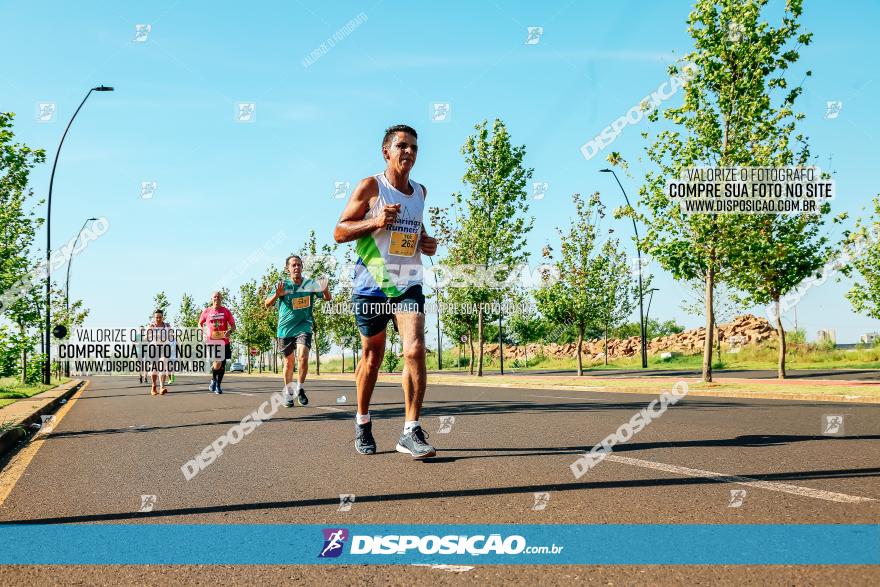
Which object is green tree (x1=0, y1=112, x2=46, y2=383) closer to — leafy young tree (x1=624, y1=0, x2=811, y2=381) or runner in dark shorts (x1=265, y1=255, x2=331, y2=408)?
runner in dark shorts (x1=265, y1=255, x2=331, y2=408)

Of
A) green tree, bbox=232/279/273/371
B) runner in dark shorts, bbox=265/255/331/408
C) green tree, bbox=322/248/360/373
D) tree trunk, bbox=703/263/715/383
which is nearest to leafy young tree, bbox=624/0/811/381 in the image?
tree trunk, bbox=703/263/715/383

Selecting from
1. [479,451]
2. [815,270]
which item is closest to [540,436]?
[479,451]

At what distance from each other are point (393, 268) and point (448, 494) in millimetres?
2099

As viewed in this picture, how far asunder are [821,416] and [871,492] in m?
5.72

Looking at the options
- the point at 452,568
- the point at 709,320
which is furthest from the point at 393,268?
the point at 709,320

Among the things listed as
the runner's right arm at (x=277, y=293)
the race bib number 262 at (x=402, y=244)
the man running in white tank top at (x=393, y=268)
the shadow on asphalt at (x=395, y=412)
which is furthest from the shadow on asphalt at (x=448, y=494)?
the runner's right arm at (x=277, y=293)

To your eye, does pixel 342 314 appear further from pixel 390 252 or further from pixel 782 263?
pixel 390 252

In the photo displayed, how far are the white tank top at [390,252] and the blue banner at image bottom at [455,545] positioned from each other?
250 cm

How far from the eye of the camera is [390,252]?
572cm

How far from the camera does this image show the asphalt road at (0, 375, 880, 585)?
286cm

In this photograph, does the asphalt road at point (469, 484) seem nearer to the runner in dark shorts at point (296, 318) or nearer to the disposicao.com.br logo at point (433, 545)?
the disposicao.com.br logo at point (433, 545)

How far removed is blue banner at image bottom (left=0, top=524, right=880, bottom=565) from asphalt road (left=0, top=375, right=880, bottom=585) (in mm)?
119

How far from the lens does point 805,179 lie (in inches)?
789

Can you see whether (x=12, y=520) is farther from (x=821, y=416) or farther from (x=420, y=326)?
(x=821, y=416)
